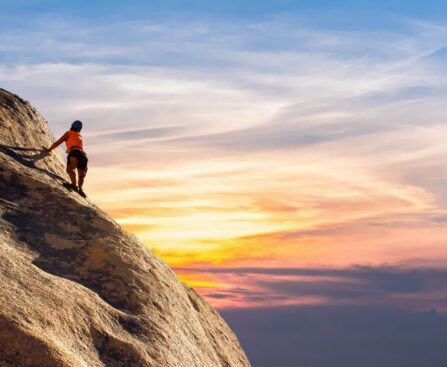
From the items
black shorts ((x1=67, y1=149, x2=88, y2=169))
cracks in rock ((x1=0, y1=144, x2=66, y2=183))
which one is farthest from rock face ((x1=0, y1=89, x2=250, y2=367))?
black shorts ((x1=67, y1=149, x2=88, y2=169))

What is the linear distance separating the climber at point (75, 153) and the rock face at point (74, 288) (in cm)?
47

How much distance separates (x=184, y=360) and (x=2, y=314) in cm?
612

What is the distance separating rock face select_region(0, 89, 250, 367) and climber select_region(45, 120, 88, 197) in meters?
0.47

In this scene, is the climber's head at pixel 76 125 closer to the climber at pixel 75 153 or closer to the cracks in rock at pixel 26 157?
the climber at pixel 75 153

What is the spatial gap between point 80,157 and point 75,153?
220mm

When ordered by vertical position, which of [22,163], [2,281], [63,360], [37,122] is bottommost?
[63,360]

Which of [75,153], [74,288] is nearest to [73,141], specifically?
[75,153]

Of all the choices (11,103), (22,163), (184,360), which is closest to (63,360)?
(184,360)

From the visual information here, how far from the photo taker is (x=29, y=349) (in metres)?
17.3

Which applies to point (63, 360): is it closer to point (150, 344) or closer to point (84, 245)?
point (150, 344)

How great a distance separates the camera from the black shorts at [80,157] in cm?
2838

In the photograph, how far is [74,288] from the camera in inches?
828

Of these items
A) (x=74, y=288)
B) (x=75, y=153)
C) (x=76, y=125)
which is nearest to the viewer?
(x=74, y=288)

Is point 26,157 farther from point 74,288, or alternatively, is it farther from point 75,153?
point 74,288
